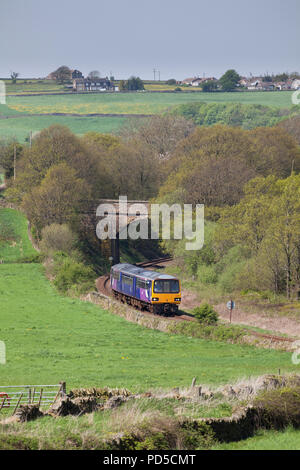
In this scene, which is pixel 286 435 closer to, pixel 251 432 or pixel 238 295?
pixel 251 432

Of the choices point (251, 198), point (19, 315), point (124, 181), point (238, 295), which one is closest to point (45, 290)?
point (19, 315)

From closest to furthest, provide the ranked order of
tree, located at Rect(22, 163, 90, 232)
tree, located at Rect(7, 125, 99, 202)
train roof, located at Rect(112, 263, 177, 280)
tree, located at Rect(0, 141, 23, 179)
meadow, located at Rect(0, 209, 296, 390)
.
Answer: meadow, located at Rect(0, 209, 296, 390)
train roof, located at Rect(112, 263, 177, 280)
tree, located at Rect(22, 163, 90, 232)
tree, located at Rect(7, 125, 99, 202)
tree, located at Rect(0, 141, 23, 179)

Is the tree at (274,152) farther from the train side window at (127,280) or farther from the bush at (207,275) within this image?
the train side window at (127,280)

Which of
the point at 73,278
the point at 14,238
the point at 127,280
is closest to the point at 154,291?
the point at 127,280

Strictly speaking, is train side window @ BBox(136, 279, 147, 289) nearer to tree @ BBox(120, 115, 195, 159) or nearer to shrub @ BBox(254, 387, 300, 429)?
shrub @ BBox(254, 387, 300, 429)

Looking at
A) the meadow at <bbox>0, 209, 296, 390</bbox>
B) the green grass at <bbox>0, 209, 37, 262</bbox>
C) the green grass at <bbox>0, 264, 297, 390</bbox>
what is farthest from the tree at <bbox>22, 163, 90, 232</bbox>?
the green grass at <bbox>0, 264, 297, 390</bbox>

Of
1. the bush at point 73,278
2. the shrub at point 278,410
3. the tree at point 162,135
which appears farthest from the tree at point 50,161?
the shrub at point 278,410

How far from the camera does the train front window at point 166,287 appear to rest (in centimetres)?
4942

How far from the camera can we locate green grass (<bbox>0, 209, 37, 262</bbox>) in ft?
259

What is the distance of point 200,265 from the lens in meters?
67.6

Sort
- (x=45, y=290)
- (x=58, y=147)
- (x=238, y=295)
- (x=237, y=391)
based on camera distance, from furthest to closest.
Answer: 1. (x=58, y=147)
2. (x=45, y=290)
3. (x=238, y=295)
4. (x=237, y=391)

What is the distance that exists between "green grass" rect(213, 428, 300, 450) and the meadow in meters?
7.91

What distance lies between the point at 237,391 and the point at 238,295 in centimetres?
3530

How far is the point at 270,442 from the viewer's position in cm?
1738
